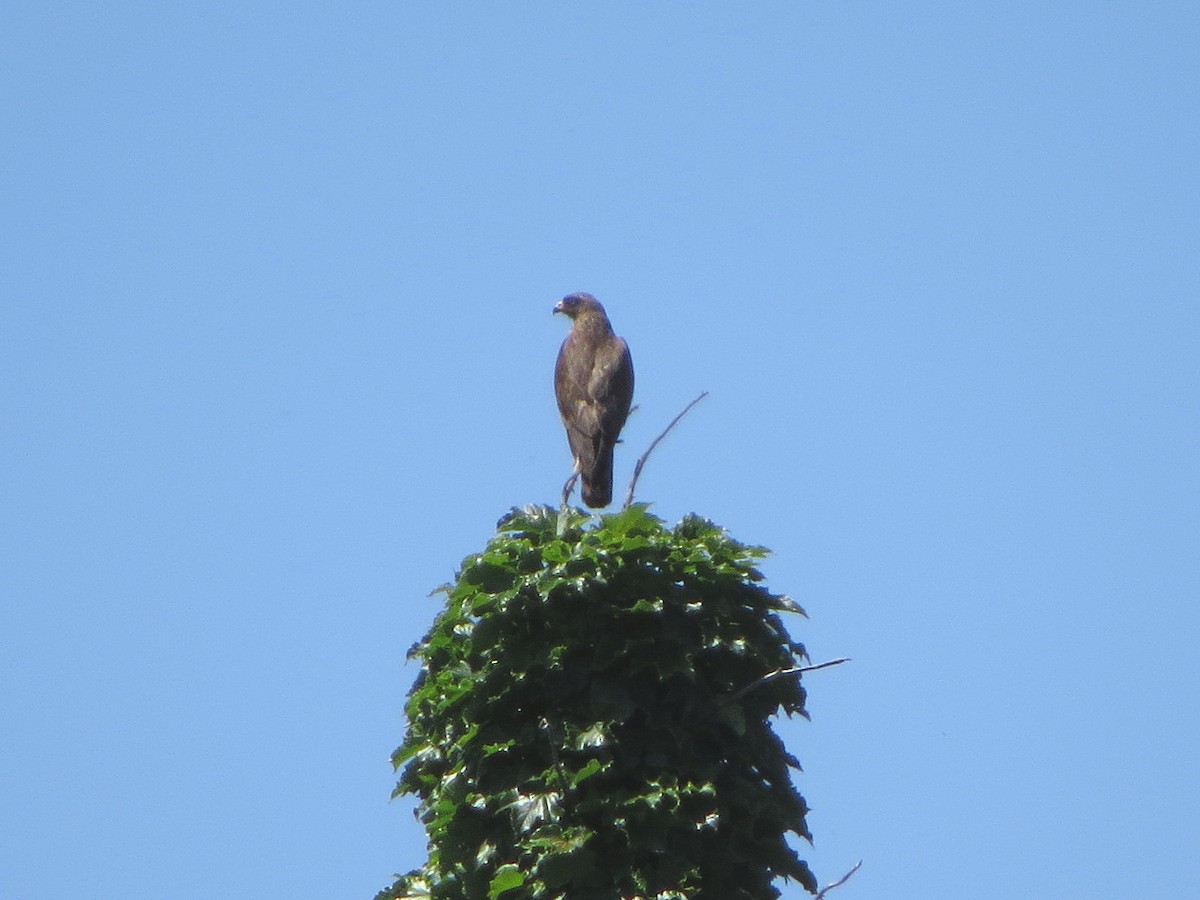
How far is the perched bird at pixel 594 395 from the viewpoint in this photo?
13.9 m

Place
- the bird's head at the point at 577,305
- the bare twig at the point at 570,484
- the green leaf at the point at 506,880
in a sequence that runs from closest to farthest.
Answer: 1. the green leaf at the point at 506,880
2. the bare twig at the point at 570,484
3. the bird's head at the point at 577,305

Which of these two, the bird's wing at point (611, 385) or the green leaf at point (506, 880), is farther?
the bird's wing at point (611, 385)

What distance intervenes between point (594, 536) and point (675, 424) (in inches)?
77.5

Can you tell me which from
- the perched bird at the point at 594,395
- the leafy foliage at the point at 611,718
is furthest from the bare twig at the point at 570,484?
the leafy foliage at the point at 611,718

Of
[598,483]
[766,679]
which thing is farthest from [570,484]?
[766,679]

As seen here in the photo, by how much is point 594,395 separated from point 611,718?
7225 millimetres

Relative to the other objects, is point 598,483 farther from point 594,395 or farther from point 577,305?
point 577,305

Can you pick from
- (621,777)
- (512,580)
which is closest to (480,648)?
(512,580)

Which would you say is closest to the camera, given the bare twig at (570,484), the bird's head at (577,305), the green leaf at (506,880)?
the green leaf at (506,880)

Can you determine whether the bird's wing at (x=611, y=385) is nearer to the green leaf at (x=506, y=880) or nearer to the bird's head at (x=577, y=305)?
the bird's head at (x=577, y=305)

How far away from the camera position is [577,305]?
682 inches

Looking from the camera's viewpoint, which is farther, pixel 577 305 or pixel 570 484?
pixel 577 305

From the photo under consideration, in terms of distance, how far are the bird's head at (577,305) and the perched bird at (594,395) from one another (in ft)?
1.35

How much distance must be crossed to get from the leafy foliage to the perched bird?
5324 millimetres
